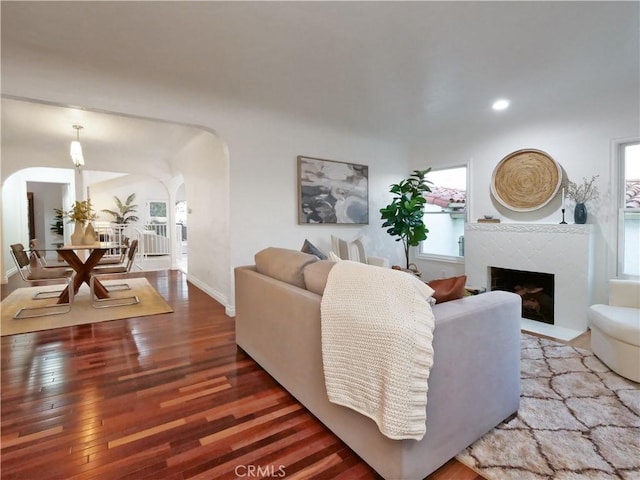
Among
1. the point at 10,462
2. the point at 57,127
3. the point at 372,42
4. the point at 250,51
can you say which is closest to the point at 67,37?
the point at 250,51

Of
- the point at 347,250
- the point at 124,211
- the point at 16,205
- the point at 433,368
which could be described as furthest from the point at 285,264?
the point at 124,211

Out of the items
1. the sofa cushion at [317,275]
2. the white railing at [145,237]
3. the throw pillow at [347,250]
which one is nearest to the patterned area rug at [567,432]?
the sofa cushion at [317,275]

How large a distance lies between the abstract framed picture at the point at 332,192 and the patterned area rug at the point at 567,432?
9.55 ft

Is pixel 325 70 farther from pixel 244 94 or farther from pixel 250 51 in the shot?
pixel 244 94

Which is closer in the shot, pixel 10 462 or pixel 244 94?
pixel 10 462

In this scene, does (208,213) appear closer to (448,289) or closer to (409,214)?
(409,214)

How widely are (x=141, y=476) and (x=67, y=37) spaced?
283cm

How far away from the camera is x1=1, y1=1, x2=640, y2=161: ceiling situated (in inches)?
79.8

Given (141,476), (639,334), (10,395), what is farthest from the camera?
(639,334)

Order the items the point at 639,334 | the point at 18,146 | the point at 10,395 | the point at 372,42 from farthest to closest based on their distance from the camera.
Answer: the point at 18,146 < the point at 372,42 < the point at 639,334 < the point at 10,395

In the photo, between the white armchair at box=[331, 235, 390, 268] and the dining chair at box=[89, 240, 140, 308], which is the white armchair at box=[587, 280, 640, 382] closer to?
the white armchair at box=[331, 235, 390, 268]

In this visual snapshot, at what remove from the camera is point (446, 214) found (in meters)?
5.12

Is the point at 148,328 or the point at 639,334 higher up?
the point at 639,334

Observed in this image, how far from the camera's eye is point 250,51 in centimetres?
250
